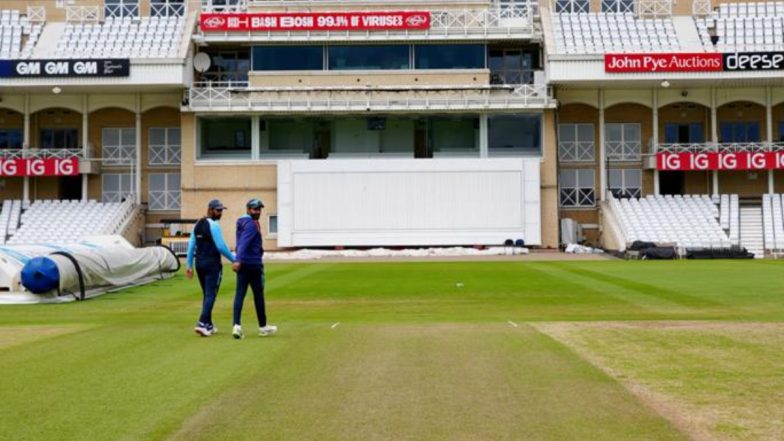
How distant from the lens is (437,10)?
5384cm

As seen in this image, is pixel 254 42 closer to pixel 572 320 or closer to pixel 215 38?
pixel 215 38

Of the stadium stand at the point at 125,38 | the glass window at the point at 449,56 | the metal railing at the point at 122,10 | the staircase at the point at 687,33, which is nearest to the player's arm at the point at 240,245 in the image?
the stadium stand at the point at 125,38

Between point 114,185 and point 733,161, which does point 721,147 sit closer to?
point 733,161

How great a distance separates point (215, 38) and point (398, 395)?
48.1m

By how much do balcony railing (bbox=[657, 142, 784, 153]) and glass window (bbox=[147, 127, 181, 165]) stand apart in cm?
3136

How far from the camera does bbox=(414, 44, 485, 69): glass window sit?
52938 millimetres

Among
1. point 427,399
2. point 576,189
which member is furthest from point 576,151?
point 427,399

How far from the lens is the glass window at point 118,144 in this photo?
5600 centimetres

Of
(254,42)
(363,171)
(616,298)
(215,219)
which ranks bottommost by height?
(616,298)

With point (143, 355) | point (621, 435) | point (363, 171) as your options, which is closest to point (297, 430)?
point (621, 435)

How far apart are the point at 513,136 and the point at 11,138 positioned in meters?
33.3

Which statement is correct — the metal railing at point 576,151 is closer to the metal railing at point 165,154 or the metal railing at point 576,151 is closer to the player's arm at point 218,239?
the metal railing at point 165,154

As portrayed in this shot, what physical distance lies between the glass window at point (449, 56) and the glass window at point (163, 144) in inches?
661

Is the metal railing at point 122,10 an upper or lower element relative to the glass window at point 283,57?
upper
